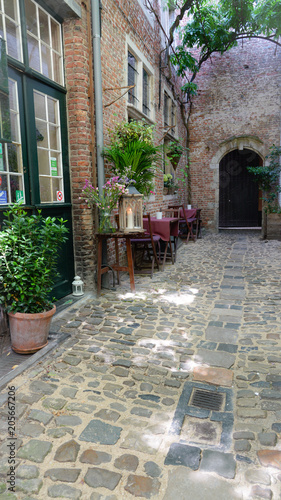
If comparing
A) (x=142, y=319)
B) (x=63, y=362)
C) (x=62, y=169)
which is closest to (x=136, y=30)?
(x=62, y=169)

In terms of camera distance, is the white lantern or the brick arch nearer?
the white lantern

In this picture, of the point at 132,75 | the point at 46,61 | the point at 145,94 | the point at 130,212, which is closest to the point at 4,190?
the point at 130,212

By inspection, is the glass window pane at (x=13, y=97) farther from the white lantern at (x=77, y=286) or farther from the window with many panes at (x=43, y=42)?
the white lantern at (x=77, y=286)

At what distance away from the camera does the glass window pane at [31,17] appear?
383 centimetres

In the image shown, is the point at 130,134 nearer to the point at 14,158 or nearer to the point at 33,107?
the point at 33,107

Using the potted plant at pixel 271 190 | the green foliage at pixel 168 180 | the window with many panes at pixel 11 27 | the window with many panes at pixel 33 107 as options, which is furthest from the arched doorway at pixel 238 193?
the window with many panes at pixel 11 27

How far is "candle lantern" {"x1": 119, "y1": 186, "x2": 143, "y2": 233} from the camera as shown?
469 cm

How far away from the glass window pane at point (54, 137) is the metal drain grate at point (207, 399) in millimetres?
3328

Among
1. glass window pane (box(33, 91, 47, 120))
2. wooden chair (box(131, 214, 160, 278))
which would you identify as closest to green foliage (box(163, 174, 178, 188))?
wooden chair (box(131, 214, 160, 278))

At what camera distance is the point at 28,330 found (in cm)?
299

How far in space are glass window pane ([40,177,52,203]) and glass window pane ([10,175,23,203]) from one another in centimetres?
44

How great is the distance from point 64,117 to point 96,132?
503mm

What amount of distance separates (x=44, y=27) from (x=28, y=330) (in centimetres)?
355

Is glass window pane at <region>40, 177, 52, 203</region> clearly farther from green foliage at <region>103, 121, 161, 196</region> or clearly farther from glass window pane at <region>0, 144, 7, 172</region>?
green foliage at <region>103, 121, 161, 196</region>
